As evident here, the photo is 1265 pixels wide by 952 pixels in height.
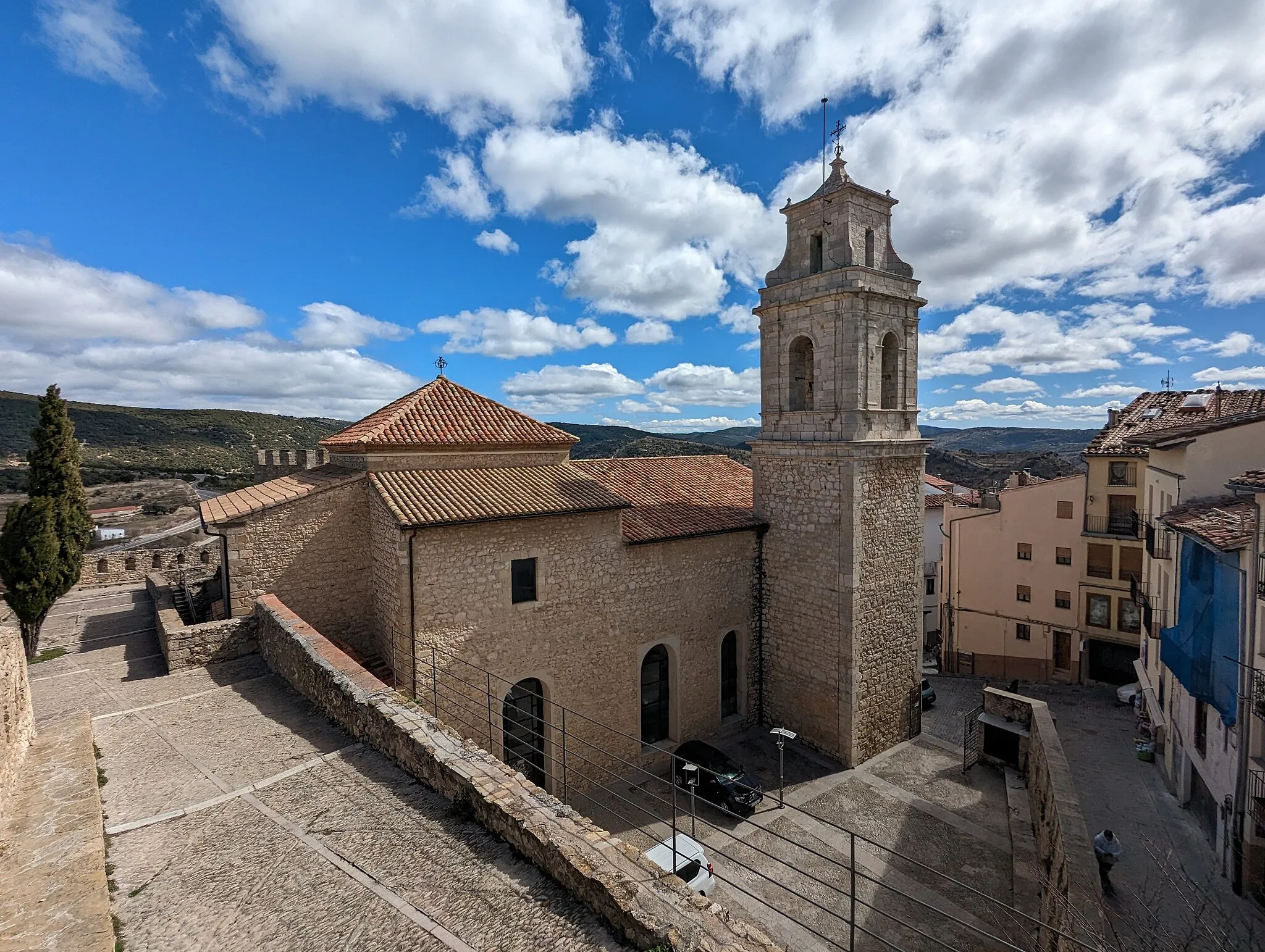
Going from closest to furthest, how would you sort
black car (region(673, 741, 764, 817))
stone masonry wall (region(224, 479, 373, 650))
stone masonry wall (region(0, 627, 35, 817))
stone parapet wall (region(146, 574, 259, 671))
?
stone masonry wall (region(0, 627, 35, 817))
stone parapet wall (region(146, 574, 259, 671))
stone masonry wall (region(224, 479, 373, 650))
black car (region(673, 741, 764, 817))

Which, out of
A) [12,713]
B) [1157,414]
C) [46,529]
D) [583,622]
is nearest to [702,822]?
[583,622]

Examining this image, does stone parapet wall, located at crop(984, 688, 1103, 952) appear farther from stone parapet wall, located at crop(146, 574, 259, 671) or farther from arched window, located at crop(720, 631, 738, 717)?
stone parapet wall, located at crop(146, 574, 259, 671)

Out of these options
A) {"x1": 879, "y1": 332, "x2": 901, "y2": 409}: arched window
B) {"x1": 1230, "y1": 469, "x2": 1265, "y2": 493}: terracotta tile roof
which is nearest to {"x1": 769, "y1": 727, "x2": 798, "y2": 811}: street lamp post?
{"x1": 879, "y1": 332, "x2": 901, "y2": 409}: arched window

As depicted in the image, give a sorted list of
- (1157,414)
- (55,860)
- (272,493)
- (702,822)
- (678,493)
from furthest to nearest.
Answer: (1157,414) → (678,493) → (272,493) → (702,822) → (55,860)

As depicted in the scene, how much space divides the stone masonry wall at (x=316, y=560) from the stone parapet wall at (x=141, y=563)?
38.9 feet

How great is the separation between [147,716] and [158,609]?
245 inches

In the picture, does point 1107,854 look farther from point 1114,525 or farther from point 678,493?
point 1114,525

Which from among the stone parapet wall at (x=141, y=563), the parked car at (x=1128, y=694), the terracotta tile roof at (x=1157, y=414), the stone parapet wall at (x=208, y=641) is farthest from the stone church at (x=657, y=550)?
the stone parapet wall at (x=141, y=563)

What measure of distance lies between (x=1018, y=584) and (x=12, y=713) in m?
29.1

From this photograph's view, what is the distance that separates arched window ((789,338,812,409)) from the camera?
16.1 m

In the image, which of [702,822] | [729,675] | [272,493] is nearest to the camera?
[702,822]

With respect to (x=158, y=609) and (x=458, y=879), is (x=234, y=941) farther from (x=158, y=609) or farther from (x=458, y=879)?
(x=158, y=609)

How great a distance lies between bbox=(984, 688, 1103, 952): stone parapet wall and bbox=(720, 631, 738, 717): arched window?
6777 mm

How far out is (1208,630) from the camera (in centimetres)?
1092
